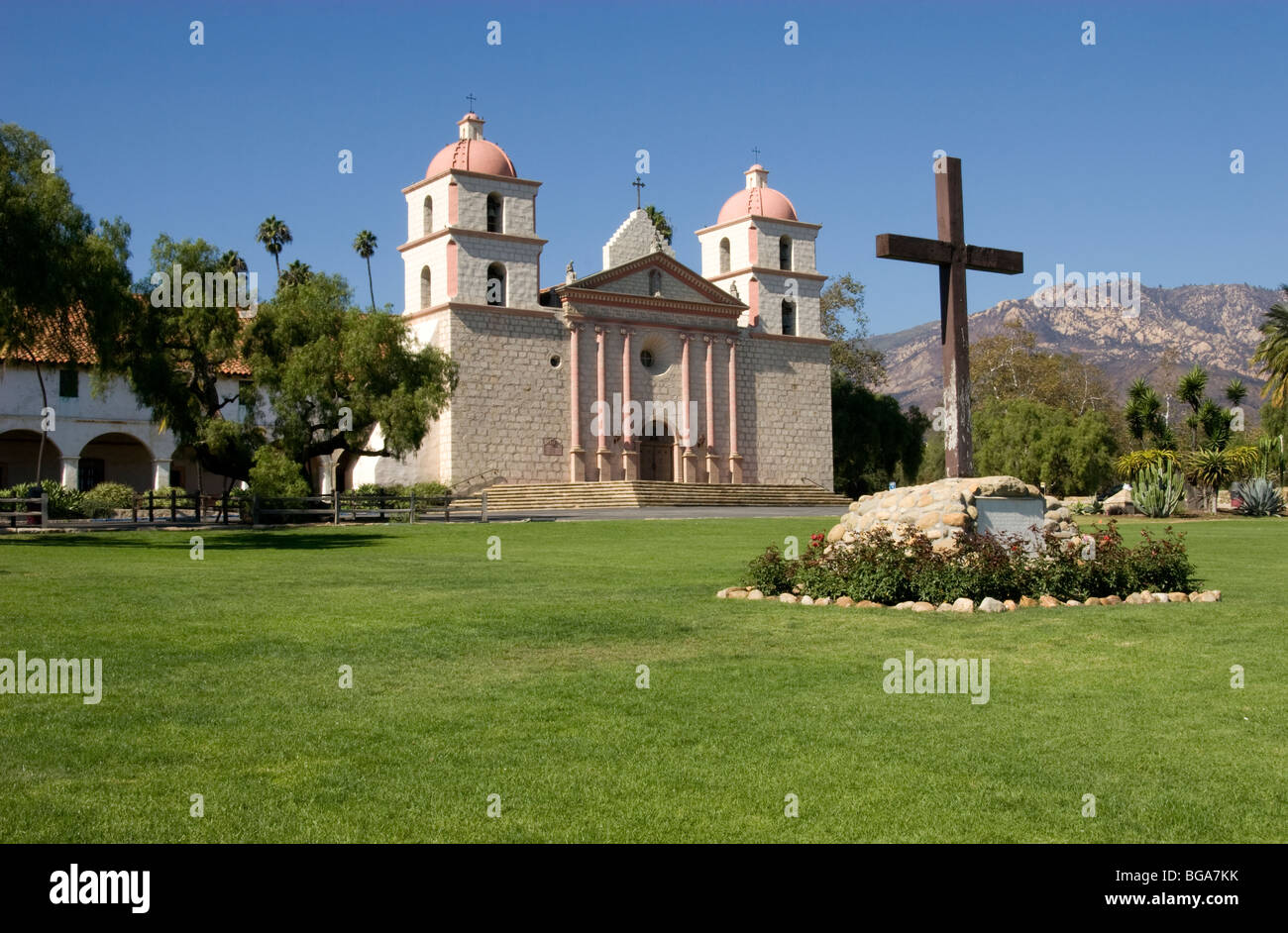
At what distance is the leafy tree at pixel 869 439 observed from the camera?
65312mm

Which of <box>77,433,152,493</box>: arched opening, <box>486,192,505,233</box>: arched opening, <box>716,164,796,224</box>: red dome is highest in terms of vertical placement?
<box>716,164,796,224</box>: red dome

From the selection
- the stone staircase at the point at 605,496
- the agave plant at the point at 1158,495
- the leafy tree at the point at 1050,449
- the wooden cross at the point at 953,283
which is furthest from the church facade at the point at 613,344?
the wooden cross at the point at 953,283

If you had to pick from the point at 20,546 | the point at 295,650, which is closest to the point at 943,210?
the point at 295,650

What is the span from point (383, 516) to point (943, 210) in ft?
79.7

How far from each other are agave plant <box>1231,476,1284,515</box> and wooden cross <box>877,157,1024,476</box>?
32642 millimetres

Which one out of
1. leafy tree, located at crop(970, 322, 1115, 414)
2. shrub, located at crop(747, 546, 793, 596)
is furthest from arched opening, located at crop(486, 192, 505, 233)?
leafy tree, located at crop(970, 322, 1115, 414)

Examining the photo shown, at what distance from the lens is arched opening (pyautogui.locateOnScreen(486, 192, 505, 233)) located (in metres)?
51.7

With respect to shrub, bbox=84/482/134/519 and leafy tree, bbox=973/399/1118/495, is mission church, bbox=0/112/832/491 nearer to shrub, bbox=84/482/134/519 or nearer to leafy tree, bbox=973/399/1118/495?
shrub, bbox=84/482/134/519

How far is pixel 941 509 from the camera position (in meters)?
15.2

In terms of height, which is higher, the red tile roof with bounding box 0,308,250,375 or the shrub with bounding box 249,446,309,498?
the red tile roof with bounding box 0,308,250,375

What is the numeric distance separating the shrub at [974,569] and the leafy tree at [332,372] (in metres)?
22.0

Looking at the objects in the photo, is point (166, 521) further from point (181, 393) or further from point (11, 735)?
point (11, 735)

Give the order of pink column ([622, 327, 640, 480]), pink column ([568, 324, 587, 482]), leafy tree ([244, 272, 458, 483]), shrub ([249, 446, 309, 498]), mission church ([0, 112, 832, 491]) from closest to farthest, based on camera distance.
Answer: shrub ([249, 446, 309, 498]), leafy tree ([244, 272, 458, 483]), mission church ([0, 112, 832, 491]), pink column ([568, 324, 587, 482]), pink column ([622, 327, 640, 480])

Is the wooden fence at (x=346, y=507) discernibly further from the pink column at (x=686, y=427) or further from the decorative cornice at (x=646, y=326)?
the pink column at (x=686, y=427)
